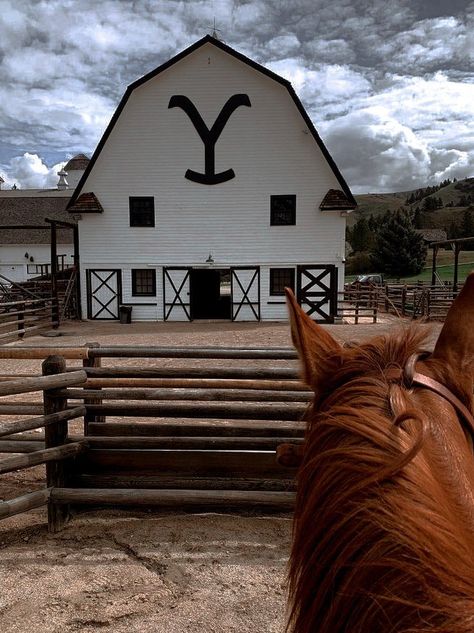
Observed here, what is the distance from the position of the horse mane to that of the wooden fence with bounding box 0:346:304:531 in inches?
113

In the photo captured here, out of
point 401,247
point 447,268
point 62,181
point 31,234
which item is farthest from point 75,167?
point 447,268

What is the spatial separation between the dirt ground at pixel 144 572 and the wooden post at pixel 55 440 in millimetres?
115

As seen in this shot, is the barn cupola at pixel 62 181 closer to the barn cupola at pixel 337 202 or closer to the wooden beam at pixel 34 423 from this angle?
the barn cupola at pixel 337 202

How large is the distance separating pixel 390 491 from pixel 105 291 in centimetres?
2067

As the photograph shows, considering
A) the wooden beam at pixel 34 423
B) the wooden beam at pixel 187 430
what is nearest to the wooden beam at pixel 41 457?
the wooden beam at pixel 34 423

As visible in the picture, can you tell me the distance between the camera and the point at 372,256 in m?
56.5

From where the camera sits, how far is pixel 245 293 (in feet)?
A: 66.3

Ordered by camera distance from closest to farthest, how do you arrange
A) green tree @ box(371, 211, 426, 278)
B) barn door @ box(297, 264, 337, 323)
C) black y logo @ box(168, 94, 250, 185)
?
barn door @ box(297, 264, 337, 323) → black y logo @ box(168, 94, 250, 185) → green tree @ box(371, 211, 426, 278)

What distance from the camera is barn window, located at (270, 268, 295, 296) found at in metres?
20.1

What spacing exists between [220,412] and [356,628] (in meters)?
3.26

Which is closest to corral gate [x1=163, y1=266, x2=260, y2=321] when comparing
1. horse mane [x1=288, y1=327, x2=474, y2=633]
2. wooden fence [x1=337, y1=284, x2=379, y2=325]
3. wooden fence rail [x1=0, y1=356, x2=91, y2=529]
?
wooden fence [x1=337, y1=284, x2=379, y2=325]

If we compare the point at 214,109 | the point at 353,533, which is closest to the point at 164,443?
the point at 353,533

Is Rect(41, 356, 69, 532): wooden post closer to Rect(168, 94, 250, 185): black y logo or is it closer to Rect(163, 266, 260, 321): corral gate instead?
Rect(163, 266, 260, 321): corral gate

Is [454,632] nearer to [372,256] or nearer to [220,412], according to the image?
[220,412]
